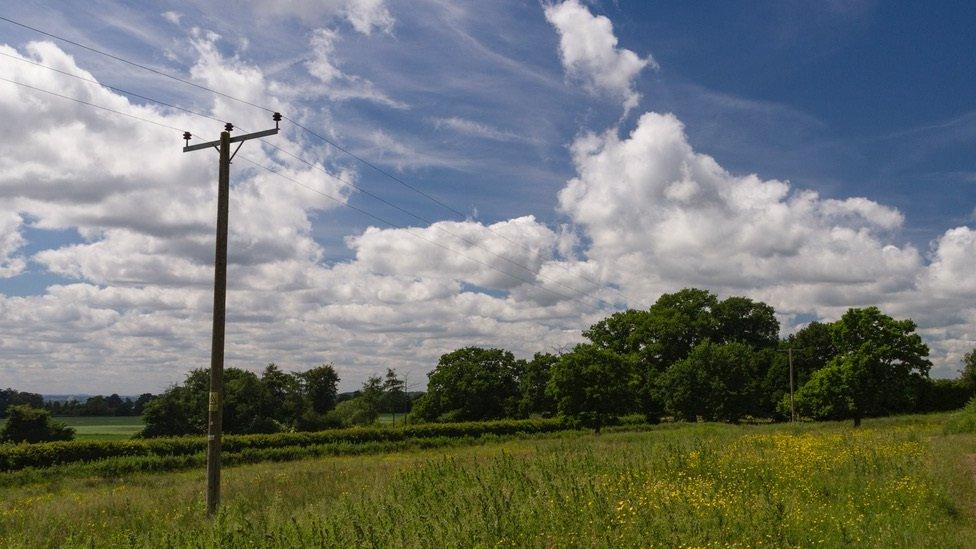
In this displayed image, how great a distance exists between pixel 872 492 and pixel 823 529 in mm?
3322

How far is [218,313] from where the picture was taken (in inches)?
584

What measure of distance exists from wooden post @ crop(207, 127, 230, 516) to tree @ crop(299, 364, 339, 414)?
85.9 m

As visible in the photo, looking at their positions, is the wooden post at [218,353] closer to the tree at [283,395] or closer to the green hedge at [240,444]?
the green hedge at [240,444]

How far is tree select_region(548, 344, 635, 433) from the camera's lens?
158ft

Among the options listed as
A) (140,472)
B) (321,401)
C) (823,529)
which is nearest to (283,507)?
(823,529)

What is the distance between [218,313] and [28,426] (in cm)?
6172

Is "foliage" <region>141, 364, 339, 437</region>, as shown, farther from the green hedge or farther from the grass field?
the grass field

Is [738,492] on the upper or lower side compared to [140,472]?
upper

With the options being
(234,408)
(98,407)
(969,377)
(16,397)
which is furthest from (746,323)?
(98,407)

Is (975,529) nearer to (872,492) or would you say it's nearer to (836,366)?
(872,492)

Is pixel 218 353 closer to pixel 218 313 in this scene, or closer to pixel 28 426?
pixel 218 313

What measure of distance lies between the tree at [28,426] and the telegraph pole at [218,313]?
194 ft

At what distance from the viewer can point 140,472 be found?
3591cm

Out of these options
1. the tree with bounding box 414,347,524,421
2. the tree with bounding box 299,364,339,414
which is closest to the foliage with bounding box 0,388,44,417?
the tree with bounding box 299,364,339,414
